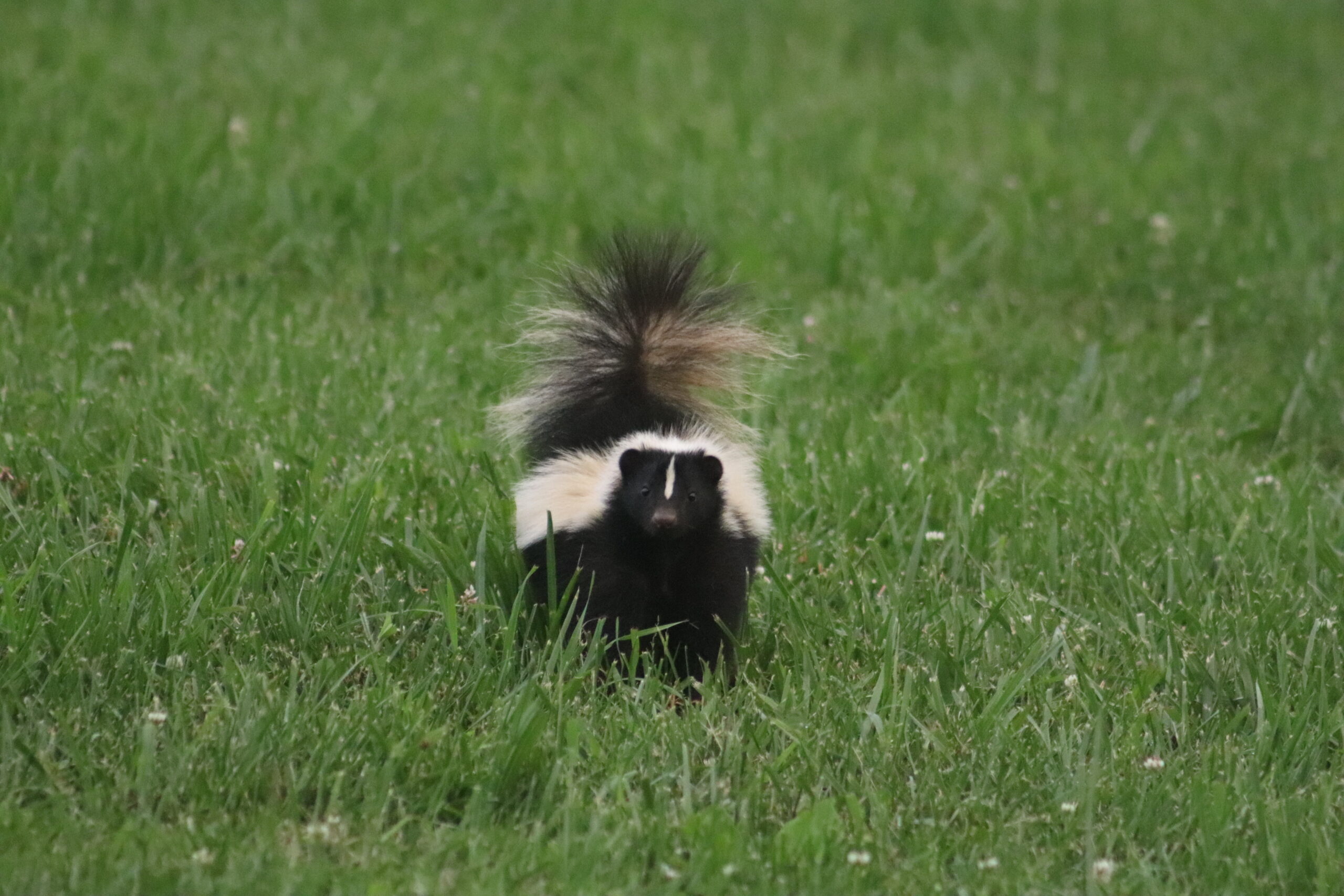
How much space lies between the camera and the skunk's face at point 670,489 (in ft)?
13.8

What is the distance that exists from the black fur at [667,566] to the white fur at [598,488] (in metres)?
0.04

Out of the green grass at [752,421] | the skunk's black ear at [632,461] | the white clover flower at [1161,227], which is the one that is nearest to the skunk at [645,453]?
the skunk's black ear at [632,461]

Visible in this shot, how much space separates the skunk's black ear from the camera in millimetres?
4336

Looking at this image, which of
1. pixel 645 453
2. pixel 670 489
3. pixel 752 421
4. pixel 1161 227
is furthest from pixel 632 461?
pixel 1161 227

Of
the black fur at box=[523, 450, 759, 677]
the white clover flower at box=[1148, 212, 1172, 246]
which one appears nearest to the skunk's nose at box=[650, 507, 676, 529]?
the black fur at box=[523, 450, 759, 677]

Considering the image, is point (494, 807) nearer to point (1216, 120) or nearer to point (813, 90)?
point (813, 90)

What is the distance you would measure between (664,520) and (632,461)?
0.88 feet

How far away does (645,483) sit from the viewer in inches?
169

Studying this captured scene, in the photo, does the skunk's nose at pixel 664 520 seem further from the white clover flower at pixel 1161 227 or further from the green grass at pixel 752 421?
the white clover flower at pixel 1161 227

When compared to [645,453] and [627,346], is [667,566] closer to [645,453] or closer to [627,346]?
[645,453]

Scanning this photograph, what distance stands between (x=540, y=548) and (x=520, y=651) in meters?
0.39

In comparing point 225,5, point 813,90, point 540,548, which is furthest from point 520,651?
point 225,5

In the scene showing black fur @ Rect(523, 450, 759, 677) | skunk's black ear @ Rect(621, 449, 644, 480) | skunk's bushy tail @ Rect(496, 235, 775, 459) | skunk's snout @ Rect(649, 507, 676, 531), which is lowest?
black fur @ Rect(523, 450, 759, 677)

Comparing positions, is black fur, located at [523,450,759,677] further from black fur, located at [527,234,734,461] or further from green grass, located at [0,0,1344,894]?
black fur, located at [527,234,734,461]
